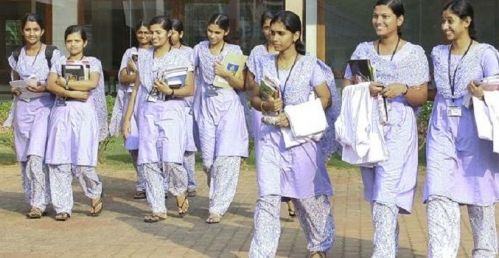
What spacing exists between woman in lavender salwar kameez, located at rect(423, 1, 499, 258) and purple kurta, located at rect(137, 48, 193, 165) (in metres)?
3.16

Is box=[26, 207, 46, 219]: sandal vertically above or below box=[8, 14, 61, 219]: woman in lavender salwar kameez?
below

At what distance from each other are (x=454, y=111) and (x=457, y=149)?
0.78 feet

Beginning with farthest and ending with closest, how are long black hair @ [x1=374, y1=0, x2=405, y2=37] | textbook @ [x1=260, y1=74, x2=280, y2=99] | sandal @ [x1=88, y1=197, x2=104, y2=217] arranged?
sandal @ [x1=88, y1=197, x2=104, y2=217] < textbook @ [x1=260, y1=74, x2=280, y2=99] < long black hair @ [x1=374, y1=0, x2=405, y2=37]

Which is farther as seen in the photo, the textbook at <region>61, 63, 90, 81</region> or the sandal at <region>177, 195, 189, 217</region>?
the sandal at <region>177, 195, 189, 217</region>

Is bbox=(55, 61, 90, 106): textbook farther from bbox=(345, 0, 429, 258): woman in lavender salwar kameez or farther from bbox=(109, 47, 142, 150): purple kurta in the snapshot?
bbox=(345, 0, 429, 258): woman in lavender salwar kameez

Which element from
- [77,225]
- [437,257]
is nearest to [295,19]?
[437,257]

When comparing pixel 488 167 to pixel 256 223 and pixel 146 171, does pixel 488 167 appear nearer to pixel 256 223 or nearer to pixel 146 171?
pixel 256 223

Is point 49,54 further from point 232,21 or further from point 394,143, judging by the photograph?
point 232,21

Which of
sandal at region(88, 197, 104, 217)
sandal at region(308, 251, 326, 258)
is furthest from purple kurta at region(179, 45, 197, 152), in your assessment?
sandal at region(308, 251, 326, 258)

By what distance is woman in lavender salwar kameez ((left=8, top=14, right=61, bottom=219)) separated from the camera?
9.16 metres

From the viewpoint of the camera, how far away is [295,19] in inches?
→ 260

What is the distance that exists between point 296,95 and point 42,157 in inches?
136

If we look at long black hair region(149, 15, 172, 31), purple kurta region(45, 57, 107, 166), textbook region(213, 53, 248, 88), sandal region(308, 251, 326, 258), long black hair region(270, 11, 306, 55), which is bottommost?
sandal region(308, 251, 326, 258)

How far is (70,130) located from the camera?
29.8 feet
